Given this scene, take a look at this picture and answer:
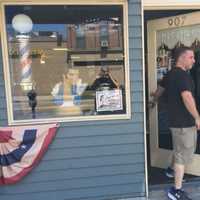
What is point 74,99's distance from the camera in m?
4.08

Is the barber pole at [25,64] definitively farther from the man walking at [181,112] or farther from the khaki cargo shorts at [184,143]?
the khaki cargo shorts at [184,143]

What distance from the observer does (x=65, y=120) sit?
3930mm

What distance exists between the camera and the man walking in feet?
12.7

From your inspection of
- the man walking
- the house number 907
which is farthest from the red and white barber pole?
the house number 907

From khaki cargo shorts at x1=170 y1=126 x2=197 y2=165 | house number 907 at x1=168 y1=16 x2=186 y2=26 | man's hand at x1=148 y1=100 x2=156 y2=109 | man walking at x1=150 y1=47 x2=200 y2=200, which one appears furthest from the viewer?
man's hand at x1=148 y1=100 x2=156 y2=109

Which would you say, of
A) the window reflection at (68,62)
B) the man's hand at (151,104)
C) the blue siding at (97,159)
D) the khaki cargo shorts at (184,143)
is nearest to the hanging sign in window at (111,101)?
the window reflection at (68,62)

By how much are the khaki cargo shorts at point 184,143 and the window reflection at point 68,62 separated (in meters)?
0.61

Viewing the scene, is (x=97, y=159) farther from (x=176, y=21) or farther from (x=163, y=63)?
(x=176, y=21)

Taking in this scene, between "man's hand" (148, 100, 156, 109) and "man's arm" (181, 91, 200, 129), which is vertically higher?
"man's arm" (181, 91, 200, 129)

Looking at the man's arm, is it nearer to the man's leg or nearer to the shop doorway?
the man's leg

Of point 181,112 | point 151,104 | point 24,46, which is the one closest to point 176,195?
point 181,112

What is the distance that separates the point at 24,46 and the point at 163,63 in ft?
5.82

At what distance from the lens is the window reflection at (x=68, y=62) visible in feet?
12.7

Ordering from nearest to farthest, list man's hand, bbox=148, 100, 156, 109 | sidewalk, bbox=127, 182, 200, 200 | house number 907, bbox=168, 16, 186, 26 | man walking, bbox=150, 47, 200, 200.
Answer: man walking, bbox=150, 47, 200, 200 → sidewalk, bbox=127, 182, 200, 200 → house number 907, bbox=168, 16, 186, 26 → man's hand, bbox=148, 100, 156, 109
